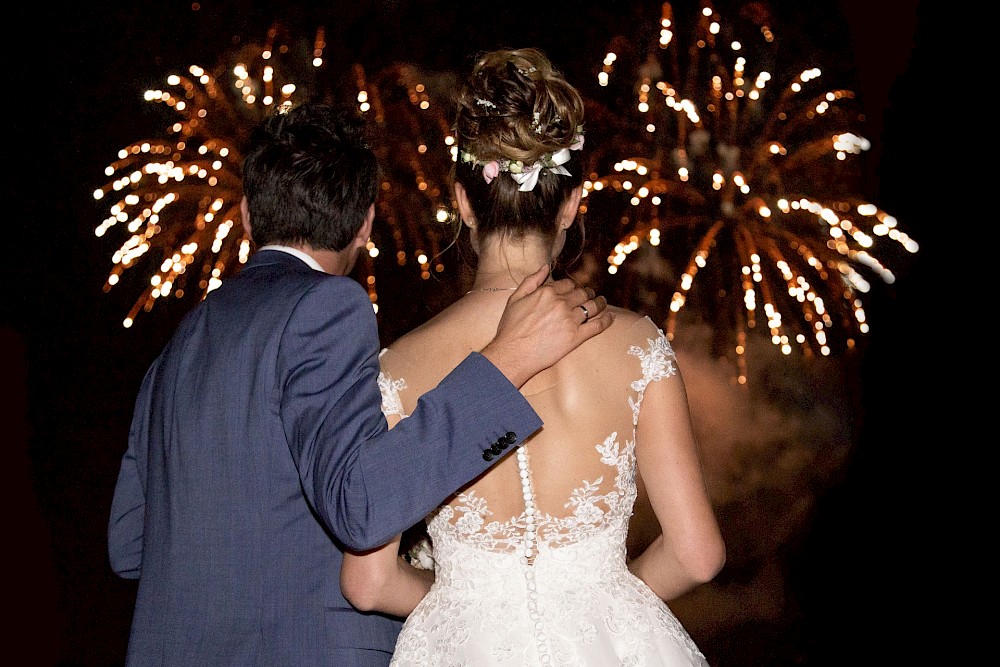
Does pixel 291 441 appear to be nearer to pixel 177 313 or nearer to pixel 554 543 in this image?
pixel 554 543

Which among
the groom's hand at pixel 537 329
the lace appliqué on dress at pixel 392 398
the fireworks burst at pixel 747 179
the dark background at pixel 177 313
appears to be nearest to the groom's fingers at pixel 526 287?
the groom's hand at pixel 537 329

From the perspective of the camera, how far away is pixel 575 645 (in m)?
1.60

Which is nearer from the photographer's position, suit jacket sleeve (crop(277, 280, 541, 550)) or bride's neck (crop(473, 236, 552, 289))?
suit jacket sleeve (crop(277, 280, 541, 550))

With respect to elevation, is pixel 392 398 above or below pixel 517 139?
below

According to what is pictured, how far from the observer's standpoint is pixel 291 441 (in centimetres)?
126

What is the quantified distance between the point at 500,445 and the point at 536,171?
0.59 m

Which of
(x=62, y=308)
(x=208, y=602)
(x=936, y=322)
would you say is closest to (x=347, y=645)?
(x=208, y=602)

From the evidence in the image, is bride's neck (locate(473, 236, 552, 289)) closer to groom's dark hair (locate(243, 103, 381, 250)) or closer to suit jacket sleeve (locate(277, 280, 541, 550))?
groom's dark hair (locate(243, 103, 381, 250))

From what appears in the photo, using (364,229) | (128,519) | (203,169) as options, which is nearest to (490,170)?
(364,229)

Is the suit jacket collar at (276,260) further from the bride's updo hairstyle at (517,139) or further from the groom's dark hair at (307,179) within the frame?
the bride's updo hairstyle at (517,139)

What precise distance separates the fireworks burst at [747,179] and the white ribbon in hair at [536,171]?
599cm

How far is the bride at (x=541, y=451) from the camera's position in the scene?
5.20 feet

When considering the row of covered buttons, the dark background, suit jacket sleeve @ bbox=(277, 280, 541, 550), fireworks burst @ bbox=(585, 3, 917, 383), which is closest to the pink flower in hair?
suit jacket sleeve @ bbox=(277, 280, 541, 550)

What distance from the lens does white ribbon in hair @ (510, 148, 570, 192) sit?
5.21ft
